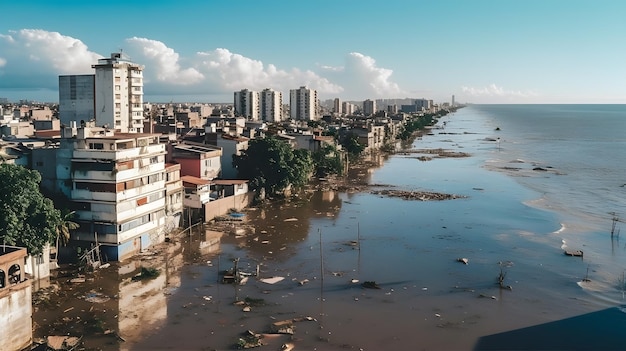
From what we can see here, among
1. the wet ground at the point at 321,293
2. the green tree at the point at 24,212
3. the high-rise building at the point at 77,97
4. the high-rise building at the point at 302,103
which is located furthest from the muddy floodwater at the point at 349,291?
the high-rise building at the point at 302,103

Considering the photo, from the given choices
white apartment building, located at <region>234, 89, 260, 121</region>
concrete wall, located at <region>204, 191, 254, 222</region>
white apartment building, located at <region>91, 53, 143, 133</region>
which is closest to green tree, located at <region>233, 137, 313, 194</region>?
concrete wall, located at <region>204, 191, 254, 222</region>

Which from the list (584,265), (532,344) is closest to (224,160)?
(584,265)

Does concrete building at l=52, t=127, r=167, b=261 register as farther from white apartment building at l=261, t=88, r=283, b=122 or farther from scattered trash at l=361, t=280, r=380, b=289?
white apartment building at l=261, t=88, r=283, b=122

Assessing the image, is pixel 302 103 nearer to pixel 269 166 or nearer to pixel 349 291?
pixel 269 166

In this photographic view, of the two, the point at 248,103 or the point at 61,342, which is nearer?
the point at 61,342

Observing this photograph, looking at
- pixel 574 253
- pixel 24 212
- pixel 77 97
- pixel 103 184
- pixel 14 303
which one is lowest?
pixel 574 253

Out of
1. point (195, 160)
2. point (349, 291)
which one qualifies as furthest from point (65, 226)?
point (195, 160)
